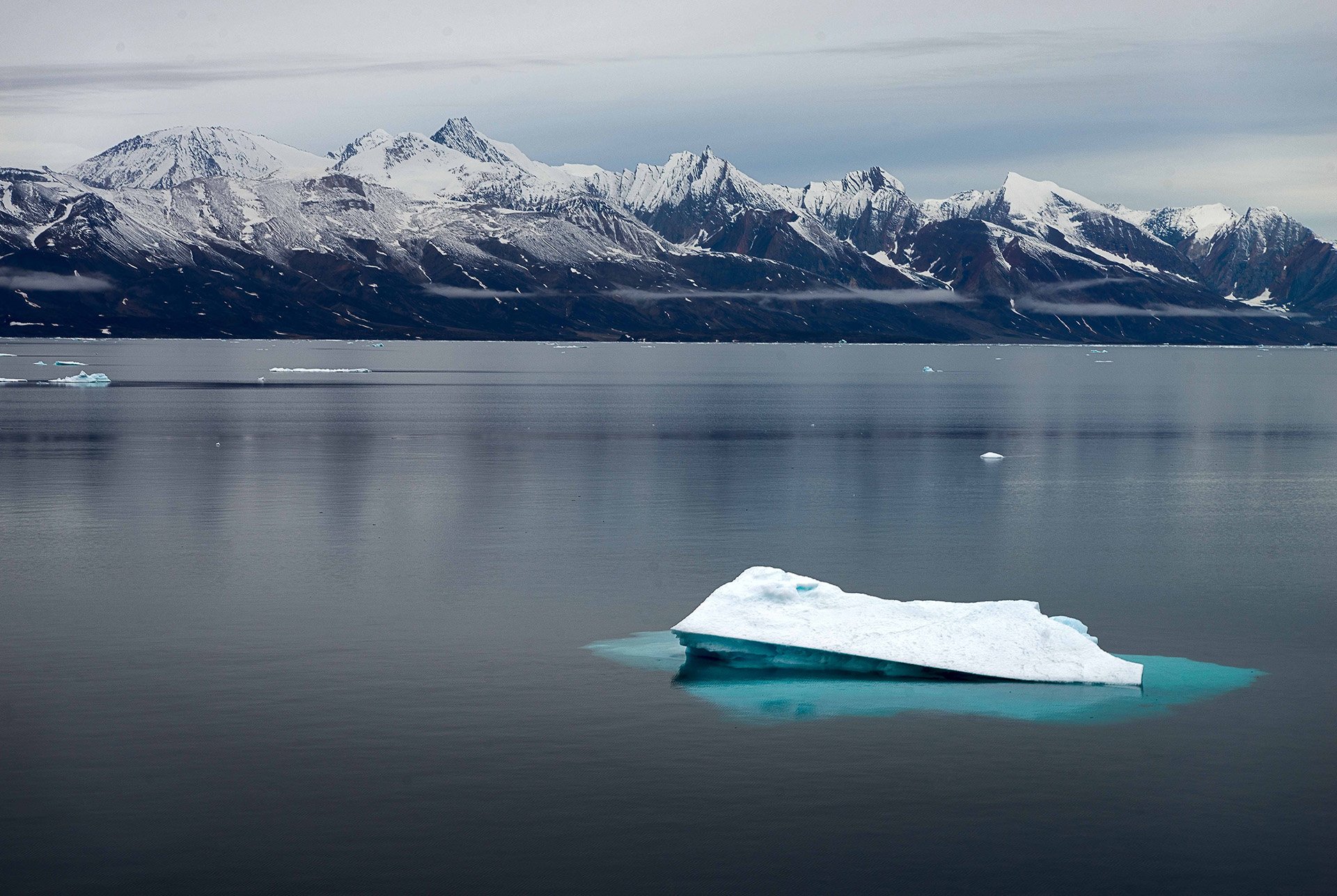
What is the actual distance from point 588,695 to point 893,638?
6069mm

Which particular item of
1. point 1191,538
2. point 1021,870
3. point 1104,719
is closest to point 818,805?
point 1021,870

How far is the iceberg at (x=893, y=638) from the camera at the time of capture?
27969mm

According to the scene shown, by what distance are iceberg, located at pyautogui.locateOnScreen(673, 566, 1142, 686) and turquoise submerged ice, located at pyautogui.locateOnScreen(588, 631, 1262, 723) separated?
0.24m

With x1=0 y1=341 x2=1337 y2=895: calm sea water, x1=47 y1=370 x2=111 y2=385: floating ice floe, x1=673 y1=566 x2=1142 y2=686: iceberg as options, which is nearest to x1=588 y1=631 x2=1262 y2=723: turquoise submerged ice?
x1=673 y1=566 x2=1142 y2=686: iceberg

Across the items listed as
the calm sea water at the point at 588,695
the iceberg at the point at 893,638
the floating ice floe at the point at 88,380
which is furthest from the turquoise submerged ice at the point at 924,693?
the floating ice floe at the point at 88,380

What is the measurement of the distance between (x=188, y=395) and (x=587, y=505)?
99.0 m

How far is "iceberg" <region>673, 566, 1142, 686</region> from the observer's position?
27969 mm

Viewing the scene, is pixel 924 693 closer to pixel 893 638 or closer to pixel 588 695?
pixel 893 638

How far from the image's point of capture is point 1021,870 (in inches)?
739

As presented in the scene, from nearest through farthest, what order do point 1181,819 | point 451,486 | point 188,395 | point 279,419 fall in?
point 1181,819 < point 451,486 < point 279,419 < point 188,395

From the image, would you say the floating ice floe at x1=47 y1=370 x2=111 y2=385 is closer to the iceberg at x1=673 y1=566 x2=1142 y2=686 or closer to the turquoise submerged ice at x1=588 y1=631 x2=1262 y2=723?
the iceberg at x1=673 y1=566 x2=1142 y2=686

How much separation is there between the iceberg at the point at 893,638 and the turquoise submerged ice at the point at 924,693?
239mm

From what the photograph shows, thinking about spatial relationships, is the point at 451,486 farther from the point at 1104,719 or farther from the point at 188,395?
the point at 188,395

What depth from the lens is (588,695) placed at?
27016 millimetres
